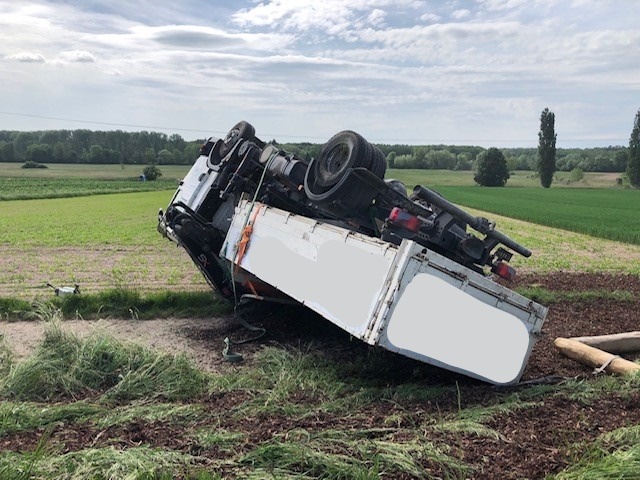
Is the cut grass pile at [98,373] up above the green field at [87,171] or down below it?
above

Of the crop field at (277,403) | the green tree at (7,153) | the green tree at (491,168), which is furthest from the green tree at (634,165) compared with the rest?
the green tree at (7,153)

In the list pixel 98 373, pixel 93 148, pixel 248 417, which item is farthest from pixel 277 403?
pixel 93 148

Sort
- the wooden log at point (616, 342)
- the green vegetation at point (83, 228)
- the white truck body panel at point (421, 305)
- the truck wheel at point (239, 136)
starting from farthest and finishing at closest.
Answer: the green vegetation at point (83, 228), the truck wheel at point (239, 136), the wooden log at point (616, 342), the white truck body panel at point (421, 305)

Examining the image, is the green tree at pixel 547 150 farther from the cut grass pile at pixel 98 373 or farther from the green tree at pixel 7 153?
the cut grass pile at pixel 98 373

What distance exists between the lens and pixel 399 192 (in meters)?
6.34

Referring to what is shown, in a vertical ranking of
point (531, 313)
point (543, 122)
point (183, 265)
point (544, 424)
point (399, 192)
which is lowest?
point (183, 265)

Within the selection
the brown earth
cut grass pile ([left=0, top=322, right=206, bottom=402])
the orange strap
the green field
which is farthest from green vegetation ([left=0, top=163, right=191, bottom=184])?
cut grass pile ([left=0, top=322, right=206, bottom=402])

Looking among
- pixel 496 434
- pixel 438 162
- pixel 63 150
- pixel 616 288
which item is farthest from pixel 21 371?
pixel 63 150

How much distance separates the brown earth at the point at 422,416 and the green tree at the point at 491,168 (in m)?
77.3

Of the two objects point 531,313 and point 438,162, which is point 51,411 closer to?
point 531,313

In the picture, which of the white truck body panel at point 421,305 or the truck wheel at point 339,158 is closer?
the white truck body panel at point 421,305

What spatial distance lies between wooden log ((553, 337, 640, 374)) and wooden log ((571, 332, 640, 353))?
0.25 metres

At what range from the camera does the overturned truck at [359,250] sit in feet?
15.3

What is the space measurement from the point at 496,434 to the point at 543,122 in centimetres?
9529
